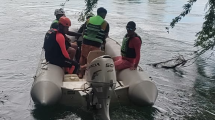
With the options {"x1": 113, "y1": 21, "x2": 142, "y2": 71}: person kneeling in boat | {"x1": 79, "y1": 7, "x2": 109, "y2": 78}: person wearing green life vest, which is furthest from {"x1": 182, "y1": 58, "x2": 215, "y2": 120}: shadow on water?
{"x1": 79, "y1": 7, "x2": 109, "y2": 78}: person wearing green life vest

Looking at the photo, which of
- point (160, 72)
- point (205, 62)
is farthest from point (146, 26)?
point (160, 72)

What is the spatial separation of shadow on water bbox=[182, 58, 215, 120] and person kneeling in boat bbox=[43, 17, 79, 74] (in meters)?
2.78

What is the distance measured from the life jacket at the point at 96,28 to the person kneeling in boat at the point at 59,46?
2.83ft

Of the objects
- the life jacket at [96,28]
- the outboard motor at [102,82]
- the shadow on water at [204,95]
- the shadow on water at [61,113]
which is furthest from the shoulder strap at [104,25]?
the shadow on water at [204,95]

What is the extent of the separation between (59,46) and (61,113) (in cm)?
136

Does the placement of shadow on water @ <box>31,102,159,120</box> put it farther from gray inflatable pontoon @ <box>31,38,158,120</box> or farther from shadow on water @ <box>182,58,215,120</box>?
shadow on water @ <box>182,58,215,120</box>

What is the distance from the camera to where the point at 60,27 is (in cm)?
639

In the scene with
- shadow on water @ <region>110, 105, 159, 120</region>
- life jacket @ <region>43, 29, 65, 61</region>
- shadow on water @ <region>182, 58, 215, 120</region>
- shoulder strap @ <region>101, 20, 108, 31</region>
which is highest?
shoulder strap @ <region>101, 20, 108, 31</region>

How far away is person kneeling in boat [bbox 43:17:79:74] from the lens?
633cm

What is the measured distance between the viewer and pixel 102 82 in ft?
17.2

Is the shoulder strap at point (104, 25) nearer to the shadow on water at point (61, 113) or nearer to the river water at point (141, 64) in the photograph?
the river water at point (141, 64)

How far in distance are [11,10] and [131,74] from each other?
1687cm

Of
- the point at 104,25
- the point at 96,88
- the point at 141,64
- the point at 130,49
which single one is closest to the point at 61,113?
the point at 96,88

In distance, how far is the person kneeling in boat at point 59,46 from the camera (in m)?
6.33
